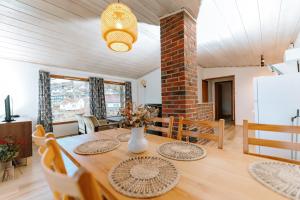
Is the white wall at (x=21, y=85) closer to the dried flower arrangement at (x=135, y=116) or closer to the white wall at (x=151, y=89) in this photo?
the white wall at (x=151, y=89)

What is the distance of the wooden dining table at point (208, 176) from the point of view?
0.60m

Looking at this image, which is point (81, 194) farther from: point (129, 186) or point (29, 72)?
point (29, 72)

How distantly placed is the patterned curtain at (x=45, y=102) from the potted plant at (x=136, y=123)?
3.74 meters

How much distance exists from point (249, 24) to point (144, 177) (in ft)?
8.64

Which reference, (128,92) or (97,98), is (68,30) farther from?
(128,92)

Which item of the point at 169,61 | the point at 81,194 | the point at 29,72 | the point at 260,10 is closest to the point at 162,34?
the point at 169,61

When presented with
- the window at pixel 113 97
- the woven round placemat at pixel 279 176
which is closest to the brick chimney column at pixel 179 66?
the woven round placemat at pixel 279 176

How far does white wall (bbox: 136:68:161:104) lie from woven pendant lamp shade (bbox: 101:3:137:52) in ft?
15.5

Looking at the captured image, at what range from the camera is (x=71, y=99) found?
15.2 feet

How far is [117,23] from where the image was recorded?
1.13 m

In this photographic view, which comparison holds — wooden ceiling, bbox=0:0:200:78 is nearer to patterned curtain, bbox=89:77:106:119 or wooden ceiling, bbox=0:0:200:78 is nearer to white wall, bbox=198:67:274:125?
patterned curtain, bbox=89:77:106:119

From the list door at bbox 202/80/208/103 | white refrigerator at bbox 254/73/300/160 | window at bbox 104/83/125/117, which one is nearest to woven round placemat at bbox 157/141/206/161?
white refrigerator at bbox 254/73/300/160

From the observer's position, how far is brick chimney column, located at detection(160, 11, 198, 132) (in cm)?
201

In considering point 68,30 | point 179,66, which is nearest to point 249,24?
point 179,66
